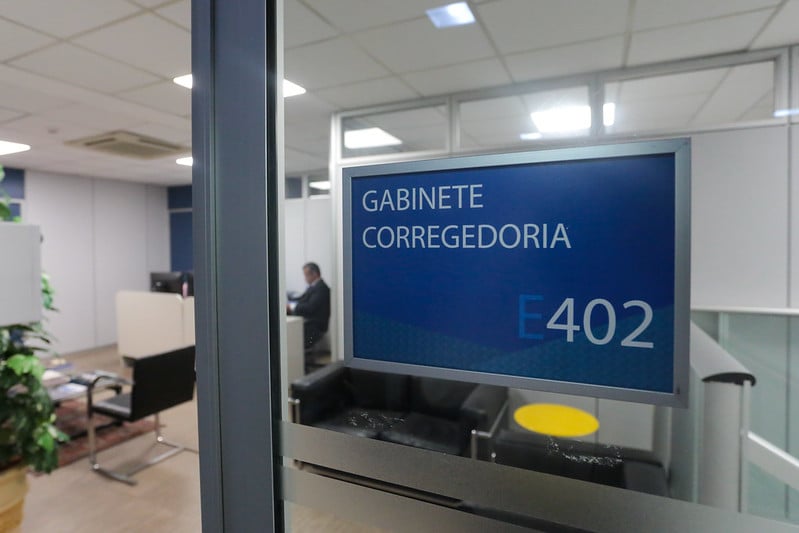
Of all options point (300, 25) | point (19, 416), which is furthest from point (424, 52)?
point (19, 416)

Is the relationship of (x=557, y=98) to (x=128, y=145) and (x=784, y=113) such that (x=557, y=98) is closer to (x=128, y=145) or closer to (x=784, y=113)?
(x=784, y=113)

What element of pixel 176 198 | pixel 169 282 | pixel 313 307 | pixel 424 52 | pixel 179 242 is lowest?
pixel 169 282

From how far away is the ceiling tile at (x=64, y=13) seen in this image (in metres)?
1.29

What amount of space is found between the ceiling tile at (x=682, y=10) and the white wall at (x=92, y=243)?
4.55 meters

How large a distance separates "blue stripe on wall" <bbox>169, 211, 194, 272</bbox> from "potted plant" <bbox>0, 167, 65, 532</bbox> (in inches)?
153

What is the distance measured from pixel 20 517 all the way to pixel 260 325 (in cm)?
192

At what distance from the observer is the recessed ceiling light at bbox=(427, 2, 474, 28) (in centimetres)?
95

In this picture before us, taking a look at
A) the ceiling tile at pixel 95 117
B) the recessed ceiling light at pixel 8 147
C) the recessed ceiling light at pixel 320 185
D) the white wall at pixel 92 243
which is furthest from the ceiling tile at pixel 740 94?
the white wall at pixel 92 243

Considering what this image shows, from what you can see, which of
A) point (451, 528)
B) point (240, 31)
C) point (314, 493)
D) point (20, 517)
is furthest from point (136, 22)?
point (20, 517)

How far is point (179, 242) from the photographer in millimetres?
5551

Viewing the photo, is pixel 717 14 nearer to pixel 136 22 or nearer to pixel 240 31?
pixel 240 31

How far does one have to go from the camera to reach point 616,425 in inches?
17.7

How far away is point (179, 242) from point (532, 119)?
5798 mm

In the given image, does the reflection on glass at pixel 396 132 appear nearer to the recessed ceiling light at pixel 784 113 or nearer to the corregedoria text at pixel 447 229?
the corregedoria text at pixel 447 229
